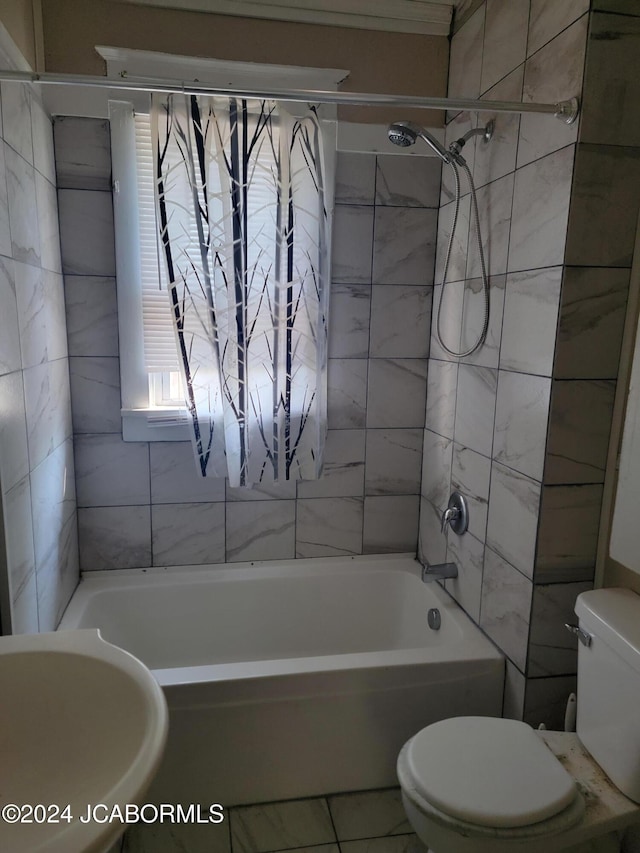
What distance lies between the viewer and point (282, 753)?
1.73 m

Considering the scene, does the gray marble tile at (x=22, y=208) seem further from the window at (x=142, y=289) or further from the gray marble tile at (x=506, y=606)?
the gray marble tile at (x=506, y=606)

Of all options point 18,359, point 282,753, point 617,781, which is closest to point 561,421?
point 617,781

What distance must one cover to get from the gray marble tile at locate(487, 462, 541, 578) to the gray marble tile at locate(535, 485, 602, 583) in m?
0.03

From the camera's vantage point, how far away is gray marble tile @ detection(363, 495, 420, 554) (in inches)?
96.7

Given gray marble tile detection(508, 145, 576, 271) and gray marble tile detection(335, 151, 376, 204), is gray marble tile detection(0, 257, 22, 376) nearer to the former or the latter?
gray marble tile detection(335, 151, 376, 204)

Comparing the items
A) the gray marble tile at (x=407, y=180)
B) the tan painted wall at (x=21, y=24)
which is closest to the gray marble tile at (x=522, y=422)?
the gray marble tile at (x=407, y=180)

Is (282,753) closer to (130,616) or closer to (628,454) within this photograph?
(130,616)

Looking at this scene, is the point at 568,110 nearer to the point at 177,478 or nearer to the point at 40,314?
the point at 40,314

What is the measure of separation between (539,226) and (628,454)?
2.19ft

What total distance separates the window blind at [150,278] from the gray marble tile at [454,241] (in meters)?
1.06

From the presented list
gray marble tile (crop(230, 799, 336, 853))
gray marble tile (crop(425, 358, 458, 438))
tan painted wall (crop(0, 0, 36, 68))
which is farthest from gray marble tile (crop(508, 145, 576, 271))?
gray marble tile (crop(230, 799, 336, 853))

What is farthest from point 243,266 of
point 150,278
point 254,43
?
point 254,43

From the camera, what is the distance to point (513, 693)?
175cm

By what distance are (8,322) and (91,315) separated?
0.64 metres
